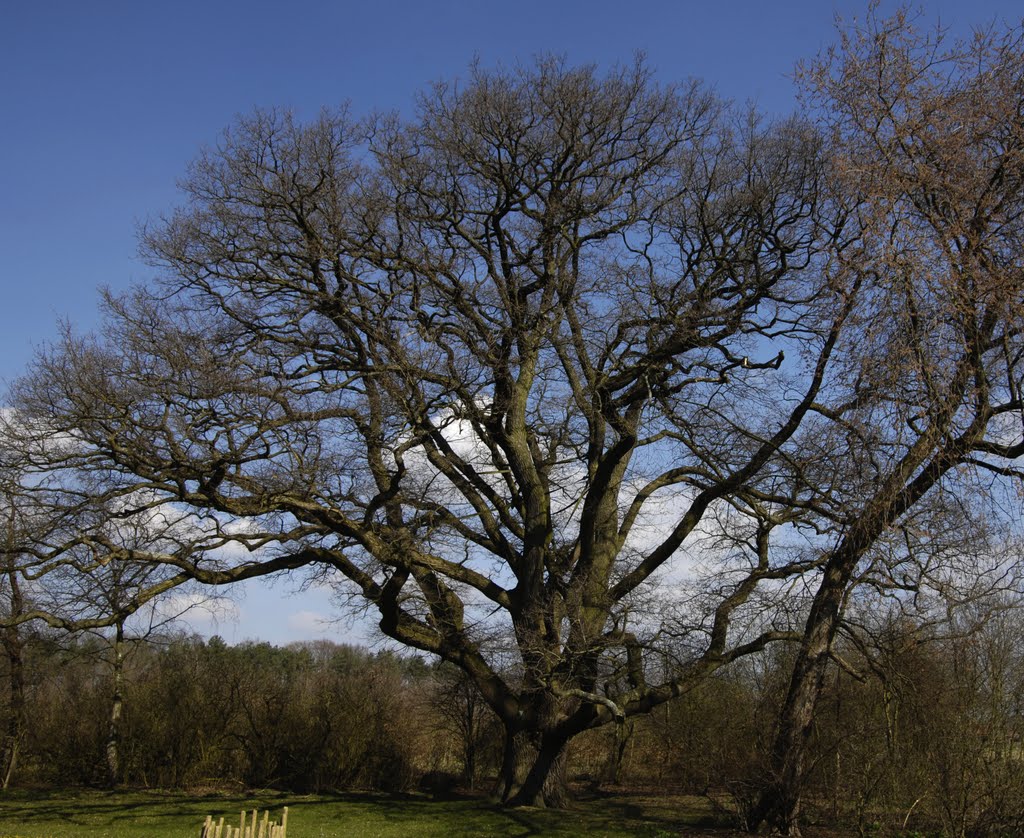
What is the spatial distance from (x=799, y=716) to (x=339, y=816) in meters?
8.21

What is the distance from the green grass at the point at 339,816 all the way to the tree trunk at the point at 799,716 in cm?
164

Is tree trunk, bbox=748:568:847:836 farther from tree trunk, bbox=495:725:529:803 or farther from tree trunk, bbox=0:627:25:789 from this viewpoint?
tree trunk, bbox=0:627:25:789

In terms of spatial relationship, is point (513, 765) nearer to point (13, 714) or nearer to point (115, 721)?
point (115, 721)

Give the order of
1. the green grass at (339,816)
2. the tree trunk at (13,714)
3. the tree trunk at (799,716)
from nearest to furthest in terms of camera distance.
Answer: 1. the tree trunk at (799,716)
2. the green grass at (339,816)
3. the tree trunk at (13,714)

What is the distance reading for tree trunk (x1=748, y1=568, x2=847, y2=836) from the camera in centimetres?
1205

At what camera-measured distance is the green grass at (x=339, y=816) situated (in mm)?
13117

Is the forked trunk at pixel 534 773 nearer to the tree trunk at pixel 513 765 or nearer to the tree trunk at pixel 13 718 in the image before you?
the tree trunk at pixel 513 765

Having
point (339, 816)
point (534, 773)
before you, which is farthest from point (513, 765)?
point (339, 816)

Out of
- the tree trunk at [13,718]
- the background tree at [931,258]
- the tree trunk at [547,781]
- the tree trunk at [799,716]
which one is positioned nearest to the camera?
the background tree at [931,258]

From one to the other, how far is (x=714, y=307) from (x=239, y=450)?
783cm

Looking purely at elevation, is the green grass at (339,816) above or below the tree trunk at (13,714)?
below

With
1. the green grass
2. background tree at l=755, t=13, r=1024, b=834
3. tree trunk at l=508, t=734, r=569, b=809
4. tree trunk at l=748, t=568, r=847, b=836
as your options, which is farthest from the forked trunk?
background tree at l=755, t=13, r=1024, b=834

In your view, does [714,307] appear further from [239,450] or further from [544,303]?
[239,450]

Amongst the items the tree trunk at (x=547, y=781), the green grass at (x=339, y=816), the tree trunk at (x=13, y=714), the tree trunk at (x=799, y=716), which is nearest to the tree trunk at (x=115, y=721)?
the green grass at (x=339, y=816)
